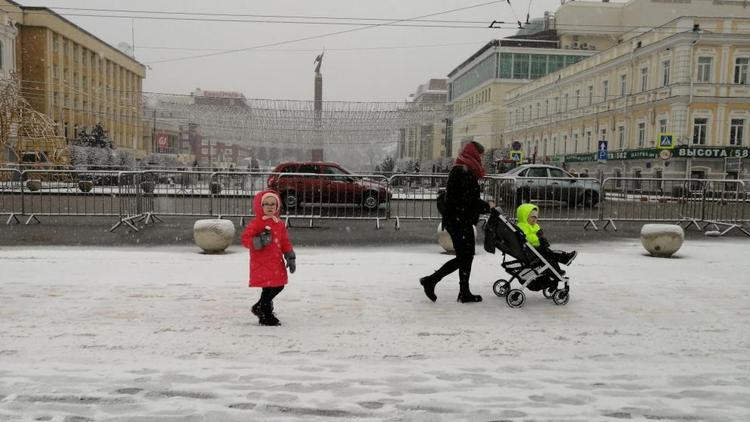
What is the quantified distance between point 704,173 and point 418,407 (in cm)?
4222

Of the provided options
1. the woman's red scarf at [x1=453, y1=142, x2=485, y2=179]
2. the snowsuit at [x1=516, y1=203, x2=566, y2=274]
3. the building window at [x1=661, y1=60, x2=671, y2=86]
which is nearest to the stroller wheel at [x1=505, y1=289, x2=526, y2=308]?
the snowsuit at [x1=516, y1=203, x2=566, y2=274]

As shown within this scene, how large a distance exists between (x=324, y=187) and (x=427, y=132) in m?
51.0

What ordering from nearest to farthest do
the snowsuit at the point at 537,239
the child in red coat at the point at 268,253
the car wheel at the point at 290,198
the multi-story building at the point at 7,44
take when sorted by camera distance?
1. the child in red coat at the point at 268,253
2. the snowsuit at the point at 537,239
3. the car wheel at the point at 290,198
4. the multi-story building at the point at 7,44

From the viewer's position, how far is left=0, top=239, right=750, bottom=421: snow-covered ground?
12.2 feet

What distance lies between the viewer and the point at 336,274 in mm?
7957

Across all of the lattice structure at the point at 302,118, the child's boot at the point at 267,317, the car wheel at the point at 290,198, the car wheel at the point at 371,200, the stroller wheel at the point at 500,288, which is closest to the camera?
the child's boot at the point at 267,317

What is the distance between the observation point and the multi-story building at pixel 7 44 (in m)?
49.1

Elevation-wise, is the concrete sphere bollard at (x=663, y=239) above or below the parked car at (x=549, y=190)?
below

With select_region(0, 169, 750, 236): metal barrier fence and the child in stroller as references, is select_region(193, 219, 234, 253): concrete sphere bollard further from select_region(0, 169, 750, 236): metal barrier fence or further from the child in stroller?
the child in stroller

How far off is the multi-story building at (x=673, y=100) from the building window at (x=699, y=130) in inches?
2.4

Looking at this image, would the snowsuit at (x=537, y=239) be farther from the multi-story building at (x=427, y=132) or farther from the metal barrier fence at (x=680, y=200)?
the multi-story building at (x=427, y=132)

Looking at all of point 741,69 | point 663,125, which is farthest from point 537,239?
point 741,69

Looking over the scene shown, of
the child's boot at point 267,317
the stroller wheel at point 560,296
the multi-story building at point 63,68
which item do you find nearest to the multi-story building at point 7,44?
the multi-story building at point 63,68

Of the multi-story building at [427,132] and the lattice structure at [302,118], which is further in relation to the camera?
the multi-story building at [427,132]
